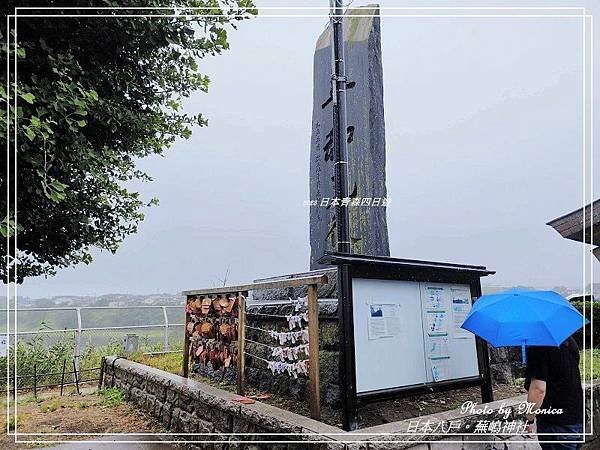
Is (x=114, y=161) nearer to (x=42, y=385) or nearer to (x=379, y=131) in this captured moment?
(x=379, y=131)

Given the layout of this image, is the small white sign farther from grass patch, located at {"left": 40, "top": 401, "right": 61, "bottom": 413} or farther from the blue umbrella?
the blue umbrella

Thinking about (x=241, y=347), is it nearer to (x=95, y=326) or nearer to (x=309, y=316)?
(x=309, y=316)

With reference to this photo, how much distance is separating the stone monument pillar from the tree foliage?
0.90m

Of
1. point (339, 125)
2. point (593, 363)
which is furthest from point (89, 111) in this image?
point (593, 363)

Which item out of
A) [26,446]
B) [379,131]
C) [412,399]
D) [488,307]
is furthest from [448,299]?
[26,446]

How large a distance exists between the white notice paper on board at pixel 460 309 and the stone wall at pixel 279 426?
0.43 meters

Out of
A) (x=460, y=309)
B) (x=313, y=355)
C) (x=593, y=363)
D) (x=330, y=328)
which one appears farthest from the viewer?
(x=593, y=363)

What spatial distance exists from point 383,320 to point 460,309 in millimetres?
665

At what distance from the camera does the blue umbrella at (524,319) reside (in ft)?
→ 7.14

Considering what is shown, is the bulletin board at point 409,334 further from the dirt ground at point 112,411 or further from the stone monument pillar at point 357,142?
the stone monument pillar at point 357,142

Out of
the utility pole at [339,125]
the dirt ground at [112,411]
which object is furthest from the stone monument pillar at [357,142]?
the dirt ground at [112,411]

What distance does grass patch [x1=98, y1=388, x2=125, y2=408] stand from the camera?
4.51 m

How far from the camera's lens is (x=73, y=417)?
13.2ft

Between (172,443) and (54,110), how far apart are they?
244cm
